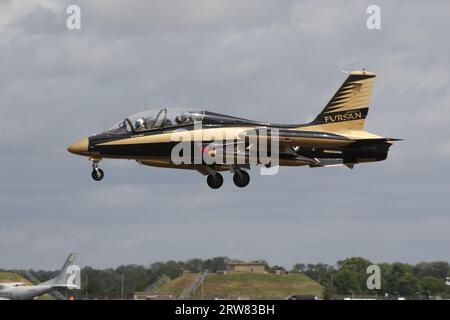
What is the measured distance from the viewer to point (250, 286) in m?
65.6

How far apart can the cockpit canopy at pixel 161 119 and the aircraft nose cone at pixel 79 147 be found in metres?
1.39

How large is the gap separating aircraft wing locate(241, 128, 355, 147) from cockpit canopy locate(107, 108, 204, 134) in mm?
2813

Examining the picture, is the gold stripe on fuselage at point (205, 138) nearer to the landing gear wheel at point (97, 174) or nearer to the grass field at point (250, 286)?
the landing gear wheel at point (97, 174)

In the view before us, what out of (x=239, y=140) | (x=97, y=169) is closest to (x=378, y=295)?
(x=239, y=140)

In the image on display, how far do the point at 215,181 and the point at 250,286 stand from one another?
6797 millimetres

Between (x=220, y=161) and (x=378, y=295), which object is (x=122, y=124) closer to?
(x=220, y=161)

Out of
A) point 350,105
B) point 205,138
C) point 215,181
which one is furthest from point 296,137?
point 350,105

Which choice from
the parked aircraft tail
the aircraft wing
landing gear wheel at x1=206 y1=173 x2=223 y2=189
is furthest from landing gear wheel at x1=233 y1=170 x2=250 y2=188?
the parked aircraft tail

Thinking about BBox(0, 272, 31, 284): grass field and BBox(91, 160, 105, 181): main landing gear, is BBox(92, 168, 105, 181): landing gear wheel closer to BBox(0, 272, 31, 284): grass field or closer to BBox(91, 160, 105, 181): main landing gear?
BBox(91, 160, 105, 181): main landing gear

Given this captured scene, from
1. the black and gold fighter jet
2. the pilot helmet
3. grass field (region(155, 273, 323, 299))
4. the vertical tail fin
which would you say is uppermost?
the vertical tail fin

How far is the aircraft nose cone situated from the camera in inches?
2350

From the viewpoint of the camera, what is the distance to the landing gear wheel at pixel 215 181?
2450 inches

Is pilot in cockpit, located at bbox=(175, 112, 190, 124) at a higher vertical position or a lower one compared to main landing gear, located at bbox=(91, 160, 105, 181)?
higher

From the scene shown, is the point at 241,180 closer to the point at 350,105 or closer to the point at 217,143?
the point at 217,143
